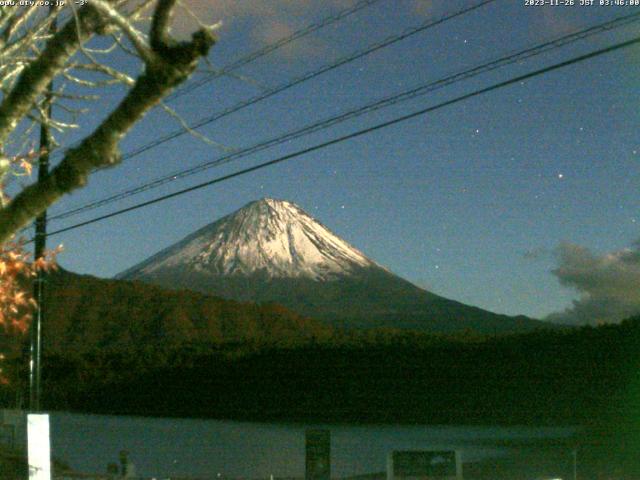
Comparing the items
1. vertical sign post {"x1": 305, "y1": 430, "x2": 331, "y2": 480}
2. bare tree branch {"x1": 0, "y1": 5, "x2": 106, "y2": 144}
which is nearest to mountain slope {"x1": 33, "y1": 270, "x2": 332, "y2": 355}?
vertical sign post {"x1": 305, "y1": 430, "x2": 331, "y2": 480}

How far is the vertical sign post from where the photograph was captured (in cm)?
1216

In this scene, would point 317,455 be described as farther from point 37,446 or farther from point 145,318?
point 145,318

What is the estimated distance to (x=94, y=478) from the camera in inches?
606

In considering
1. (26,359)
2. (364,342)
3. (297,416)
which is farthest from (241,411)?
(26,359)

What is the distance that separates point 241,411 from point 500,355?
85.7 ft

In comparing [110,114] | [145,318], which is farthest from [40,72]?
[145,318]

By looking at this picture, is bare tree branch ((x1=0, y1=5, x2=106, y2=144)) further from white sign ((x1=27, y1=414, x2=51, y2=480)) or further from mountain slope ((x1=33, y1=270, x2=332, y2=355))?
mountain slope ((x1=33, y1=270, x2=332, y2=355))

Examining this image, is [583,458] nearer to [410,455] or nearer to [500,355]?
[410,455]

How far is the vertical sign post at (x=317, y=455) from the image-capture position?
39.9ft

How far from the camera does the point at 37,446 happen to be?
383 inches

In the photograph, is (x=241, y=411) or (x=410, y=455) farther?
(x=241, y=411)

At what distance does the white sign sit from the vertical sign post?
3.71 m

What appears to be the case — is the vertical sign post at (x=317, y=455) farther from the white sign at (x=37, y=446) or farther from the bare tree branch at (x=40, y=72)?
the bare tree branch at (x=40, y=72)

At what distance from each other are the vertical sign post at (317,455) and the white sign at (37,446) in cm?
371
